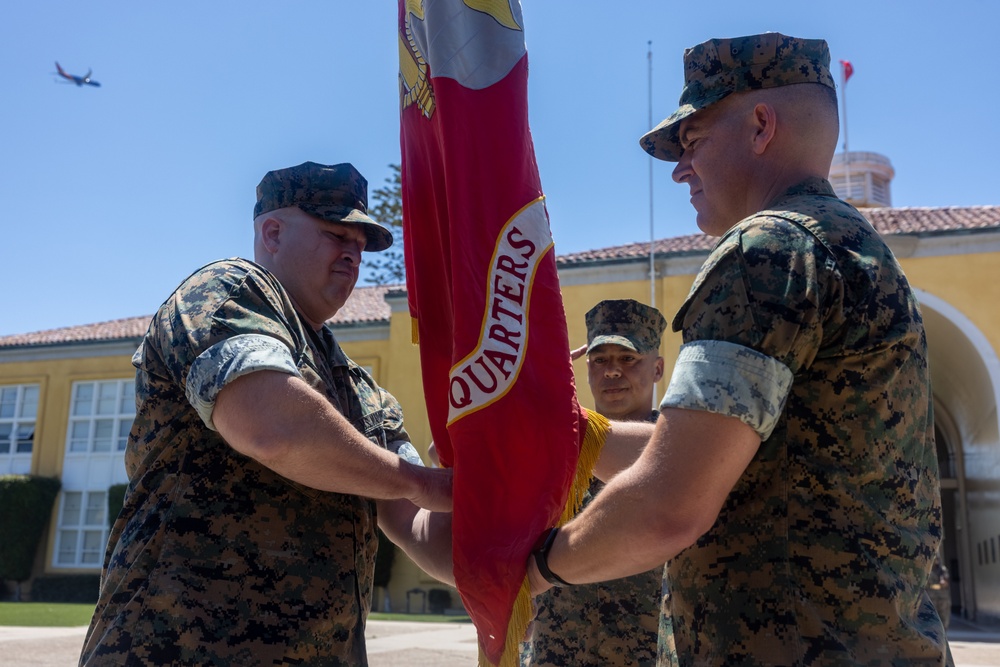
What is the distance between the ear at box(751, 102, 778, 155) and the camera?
2.31 m

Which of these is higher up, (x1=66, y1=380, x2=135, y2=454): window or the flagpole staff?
the flagpole staff

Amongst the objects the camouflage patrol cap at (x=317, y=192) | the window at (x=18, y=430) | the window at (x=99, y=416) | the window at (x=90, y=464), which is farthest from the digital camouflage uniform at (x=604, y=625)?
the window at (x=18, y=430)

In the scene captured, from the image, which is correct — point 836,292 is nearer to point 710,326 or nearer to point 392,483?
point 710,326

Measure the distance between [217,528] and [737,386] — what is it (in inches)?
60.4

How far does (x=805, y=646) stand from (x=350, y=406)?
172 centimetres

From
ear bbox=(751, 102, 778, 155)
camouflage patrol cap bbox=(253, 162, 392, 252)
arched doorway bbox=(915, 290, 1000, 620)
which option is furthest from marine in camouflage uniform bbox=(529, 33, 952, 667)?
arched doorway bbox=(915, 290, 1000, 620)

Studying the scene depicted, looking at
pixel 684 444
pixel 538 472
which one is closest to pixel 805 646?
pixel 684 444

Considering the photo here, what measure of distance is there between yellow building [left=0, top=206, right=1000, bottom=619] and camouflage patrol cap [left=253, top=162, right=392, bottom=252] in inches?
604

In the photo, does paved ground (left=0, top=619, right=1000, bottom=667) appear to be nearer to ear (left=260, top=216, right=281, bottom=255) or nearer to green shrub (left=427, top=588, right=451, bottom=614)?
green shrub (left=427, top=588, right=451, bottom=614)

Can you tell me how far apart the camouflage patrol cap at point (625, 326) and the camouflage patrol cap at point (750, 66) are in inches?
105

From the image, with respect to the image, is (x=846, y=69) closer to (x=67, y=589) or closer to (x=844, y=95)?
(x=844, y=95)

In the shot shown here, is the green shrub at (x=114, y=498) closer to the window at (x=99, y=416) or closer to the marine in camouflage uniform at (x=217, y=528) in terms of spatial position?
the window at (x=99, y=416)

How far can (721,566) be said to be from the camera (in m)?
2.07

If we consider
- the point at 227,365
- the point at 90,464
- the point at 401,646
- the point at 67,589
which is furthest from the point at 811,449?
the point at 90,464
